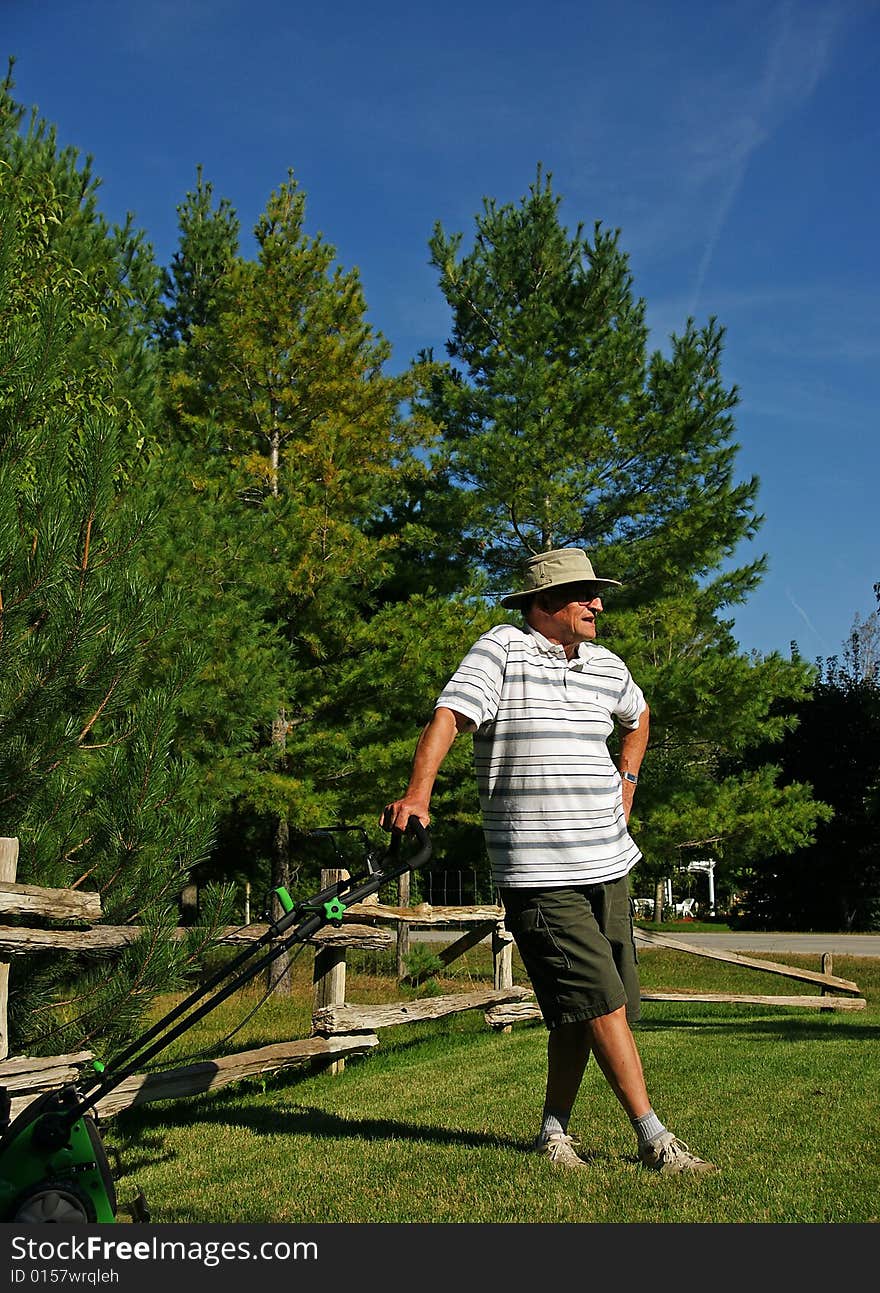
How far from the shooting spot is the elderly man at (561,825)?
153 inches

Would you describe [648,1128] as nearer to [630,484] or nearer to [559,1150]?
[559,1150]

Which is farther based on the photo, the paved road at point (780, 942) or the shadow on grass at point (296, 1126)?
the paved road at point (780, 942)

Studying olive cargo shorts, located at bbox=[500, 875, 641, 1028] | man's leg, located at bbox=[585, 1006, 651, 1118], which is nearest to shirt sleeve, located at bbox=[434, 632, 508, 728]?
olive cargo shorts, located at bbox=[500, 875, 641, 1028]

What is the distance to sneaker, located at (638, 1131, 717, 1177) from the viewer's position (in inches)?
150

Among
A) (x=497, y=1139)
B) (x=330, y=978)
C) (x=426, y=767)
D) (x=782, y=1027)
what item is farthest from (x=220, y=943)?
(x=782, y=1027)

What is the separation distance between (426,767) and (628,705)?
3.57ft

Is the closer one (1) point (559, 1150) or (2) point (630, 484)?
(1) point (559, 1150)

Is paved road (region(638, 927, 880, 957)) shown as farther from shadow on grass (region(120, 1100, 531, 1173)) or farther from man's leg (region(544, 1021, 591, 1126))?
man's leg (region(544, 1021, 591, 1126))

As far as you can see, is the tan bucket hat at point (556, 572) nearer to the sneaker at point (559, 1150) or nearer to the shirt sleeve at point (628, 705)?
the shirt sleeve at point (628, 705)

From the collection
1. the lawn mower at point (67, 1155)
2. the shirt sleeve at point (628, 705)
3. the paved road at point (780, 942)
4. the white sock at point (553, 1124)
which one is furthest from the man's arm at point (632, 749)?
the paved road at point (780, 942)

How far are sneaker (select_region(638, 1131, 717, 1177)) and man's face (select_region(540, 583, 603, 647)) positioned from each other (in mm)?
1723

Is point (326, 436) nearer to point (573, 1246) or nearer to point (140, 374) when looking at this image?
point (140, 374)

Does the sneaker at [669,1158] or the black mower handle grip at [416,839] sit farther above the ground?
the black mower handle grip at [416,839]

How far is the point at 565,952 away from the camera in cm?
390
